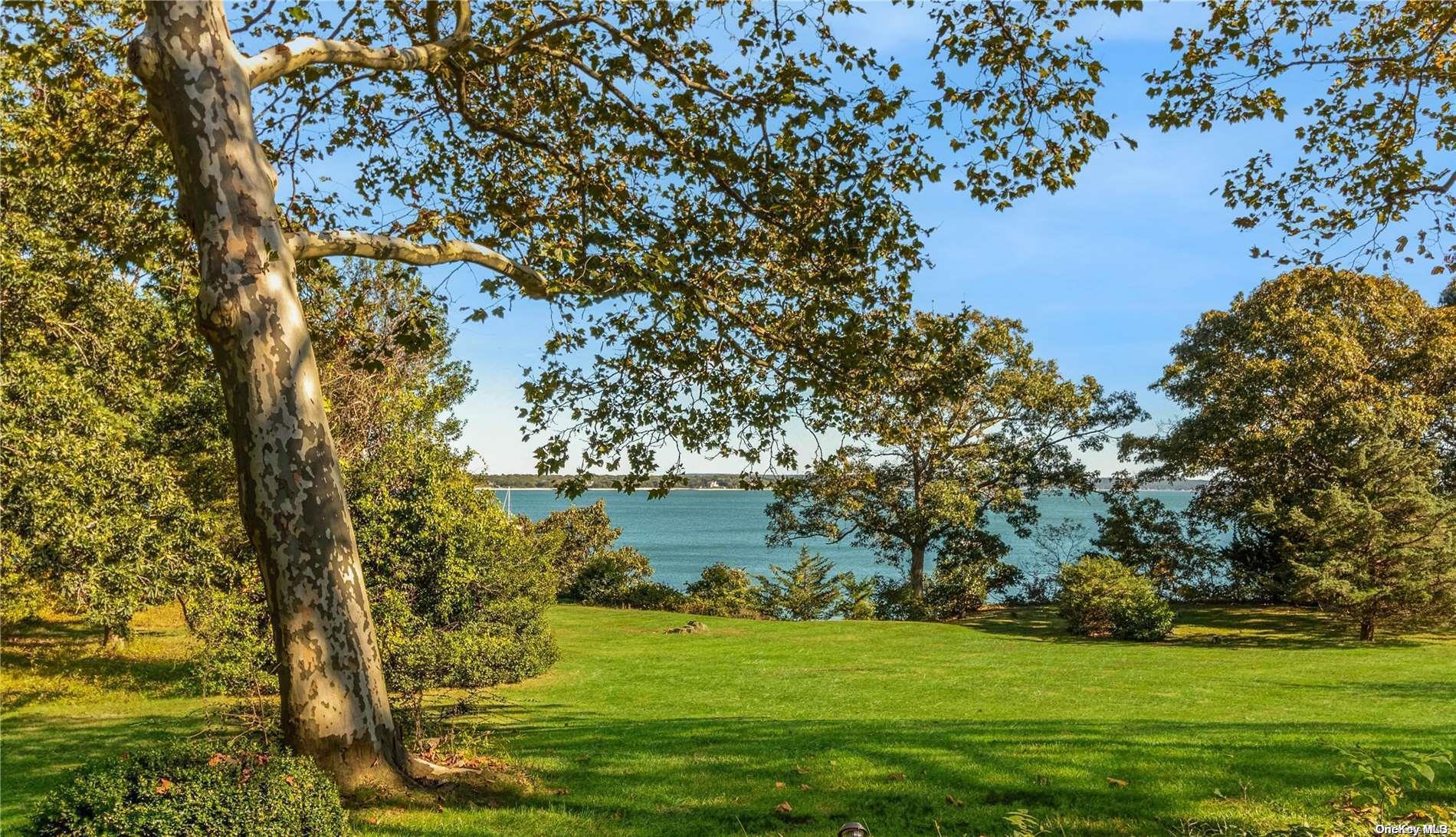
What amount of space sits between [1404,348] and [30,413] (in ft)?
119

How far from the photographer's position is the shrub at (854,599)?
30781 millimetres

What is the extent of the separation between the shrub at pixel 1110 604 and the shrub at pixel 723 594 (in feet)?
38.3

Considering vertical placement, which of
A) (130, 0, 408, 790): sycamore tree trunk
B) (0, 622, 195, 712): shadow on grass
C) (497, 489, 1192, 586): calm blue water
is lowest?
(497, 489, 1192, 586): calm blue water

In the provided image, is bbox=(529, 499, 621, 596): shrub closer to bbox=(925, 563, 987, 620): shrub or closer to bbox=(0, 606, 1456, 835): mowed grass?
bbox=(0, 606, 1456, 835): mowed grass

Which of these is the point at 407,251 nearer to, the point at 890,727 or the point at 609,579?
the point at 890,727

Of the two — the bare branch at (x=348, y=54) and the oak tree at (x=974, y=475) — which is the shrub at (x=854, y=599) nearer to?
the oak tree at (x=974, y=475)

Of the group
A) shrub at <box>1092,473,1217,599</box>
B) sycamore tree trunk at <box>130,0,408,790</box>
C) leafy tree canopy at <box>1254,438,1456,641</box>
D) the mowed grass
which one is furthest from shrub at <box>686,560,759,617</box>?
sycamore tree trunk at <box>130,0,408,790</box>

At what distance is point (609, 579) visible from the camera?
3291 cm

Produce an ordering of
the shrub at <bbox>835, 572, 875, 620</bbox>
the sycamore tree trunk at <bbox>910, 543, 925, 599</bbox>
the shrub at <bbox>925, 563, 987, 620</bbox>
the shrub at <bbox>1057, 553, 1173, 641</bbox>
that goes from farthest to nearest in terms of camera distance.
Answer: the sycamore tree trunk at <bbox>910, 543, 925, 599</bbox>, the shrub at <bbox>835, 572, 875, 620</bbox>, the shrub at <bbox>925, 563, 987, 620</bbox>, the shrub at <bbox>1057, 553, 1173, 641</bbox>

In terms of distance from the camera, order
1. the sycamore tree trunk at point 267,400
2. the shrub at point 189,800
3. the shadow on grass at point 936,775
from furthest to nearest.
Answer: the shadow on grass at point 936,775, the sycamore tree trunk at point 267,400, the shrub at point 189,800

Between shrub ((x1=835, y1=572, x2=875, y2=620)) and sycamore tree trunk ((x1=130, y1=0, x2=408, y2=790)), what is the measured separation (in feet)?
86.0

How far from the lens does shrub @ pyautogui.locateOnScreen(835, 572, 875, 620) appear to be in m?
30.8

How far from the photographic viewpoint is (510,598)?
14.7 meters

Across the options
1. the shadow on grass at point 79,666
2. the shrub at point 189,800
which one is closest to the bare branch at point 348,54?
the shrub at point 189,800
